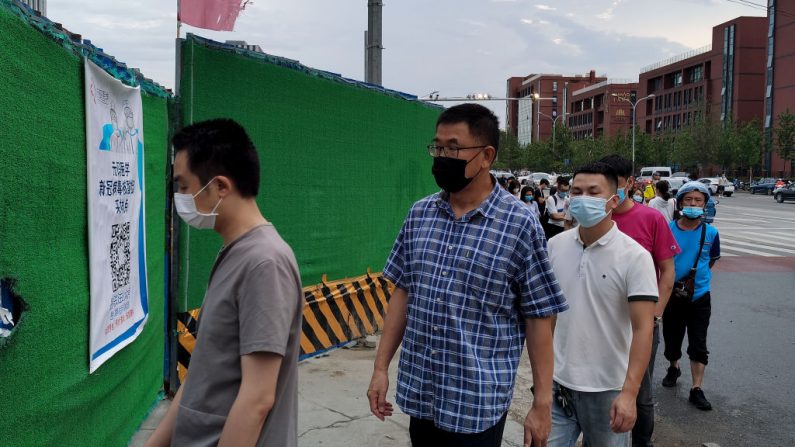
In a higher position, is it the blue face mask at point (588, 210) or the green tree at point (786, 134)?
the green tree at point (786, 134)

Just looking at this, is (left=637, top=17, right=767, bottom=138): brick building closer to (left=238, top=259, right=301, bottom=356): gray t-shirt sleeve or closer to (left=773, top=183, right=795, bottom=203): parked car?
(left=773, top=183, right=795, bottom=203): parked car

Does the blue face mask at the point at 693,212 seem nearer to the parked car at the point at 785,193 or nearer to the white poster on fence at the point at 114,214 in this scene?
the white poster on fence at the point at 114,214

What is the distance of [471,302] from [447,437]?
1.70 feet

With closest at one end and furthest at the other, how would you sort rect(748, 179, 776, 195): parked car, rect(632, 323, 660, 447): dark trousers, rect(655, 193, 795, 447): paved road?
rect(632, 323, 660, 447): dark trousers < rect(655, 193, 795, 447): paved road < rect(748, 179, 776, 195): parked car

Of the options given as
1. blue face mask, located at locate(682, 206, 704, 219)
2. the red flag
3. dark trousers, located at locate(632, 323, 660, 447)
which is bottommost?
dark trousers, located at locate(632, 323, 660, 447)

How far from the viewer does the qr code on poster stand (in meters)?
3.93

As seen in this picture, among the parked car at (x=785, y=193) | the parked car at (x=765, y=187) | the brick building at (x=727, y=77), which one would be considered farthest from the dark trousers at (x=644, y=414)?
the brick building at (x=727, y=77)

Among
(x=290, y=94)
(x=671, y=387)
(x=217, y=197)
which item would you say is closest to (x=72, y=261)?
(x=217, y=197)

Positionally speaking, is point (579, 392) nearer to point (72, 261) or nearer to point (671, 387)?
point (72, 261)

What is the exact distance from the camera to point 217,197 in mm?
2158

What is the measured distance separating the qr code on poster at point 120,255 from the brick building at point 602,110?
102 meters

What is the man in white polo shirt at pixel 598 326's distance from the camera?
135 inches

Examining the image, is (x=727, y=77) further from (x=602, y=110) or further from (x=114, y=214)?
(x=114, y=214)

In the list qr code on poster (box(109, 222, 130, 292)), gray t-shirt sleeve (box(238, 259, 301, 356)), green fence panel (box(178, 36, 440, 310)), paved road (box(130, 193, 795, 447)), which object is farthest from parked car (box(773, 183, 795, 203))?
gray t-shirt sleeve (box(238, 259, 301, 356))
